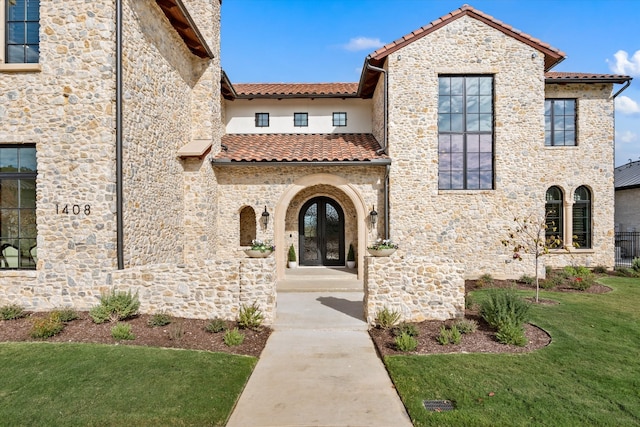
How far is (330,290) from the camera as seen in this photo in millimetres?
10797

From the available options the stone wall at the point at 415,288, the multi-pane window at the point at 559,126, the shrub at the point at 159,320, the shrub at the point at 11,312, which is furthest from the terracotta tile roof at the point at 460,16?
the shrub at the point at 11,312

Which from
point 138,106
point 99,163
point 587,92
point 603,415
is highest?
point 587,92

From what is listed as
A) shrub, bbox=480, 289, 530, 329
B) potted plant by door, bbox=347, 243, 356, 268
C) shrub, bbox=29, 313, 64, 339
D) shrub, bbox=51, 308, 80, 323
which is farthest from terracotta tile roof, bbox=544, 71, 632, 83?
shrub, bbox=29, 313, 64, 339

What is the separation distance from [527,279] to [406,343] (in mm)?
8267

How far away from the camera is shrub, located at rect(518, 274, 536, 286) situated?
11.9 m

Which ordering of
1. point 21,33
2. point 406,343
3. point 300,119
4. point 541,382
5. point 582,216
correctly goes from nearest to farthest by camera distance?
point 541,382, point 406,343, point 21,33, point 582,216, point 300,119

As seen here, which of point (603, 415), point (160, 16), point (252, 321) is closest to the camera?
point (603, 415)

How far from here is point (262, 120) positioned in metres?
15.8

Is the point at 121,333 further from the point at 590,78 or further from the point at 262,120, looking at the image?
the point at 590,78

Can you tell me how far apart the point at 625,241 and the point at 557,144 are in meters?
9.13

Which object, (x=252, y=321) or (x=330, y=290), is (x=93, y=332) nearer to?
(x=252, y=321)

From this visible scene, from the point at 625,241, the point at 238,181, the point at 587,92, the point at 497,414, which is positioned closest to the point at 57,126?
the point at 238,181

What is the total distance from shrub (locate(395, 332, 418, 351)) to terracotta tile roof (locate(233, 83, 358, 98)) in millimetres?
11783

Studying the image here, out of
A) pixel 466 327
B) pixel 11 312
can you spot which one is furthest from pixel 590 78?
pixel 11 312
